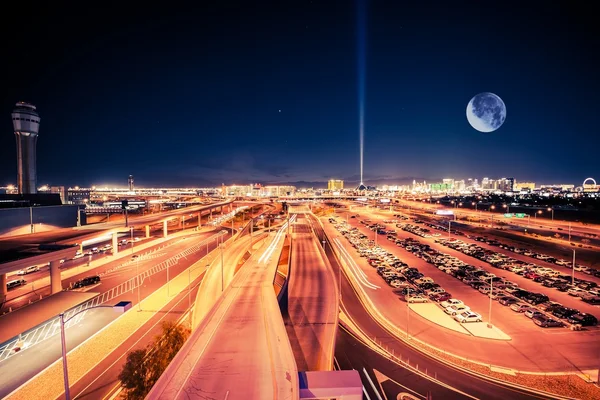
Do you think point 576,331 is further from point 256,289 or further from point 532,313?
point 256,289

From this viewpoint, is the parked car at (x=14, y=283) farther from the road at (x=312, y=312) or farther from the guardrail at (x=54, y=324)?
the road at (x=312, y=312)

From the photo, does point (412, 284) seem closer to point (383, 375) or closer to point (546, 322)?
point (546, 322)

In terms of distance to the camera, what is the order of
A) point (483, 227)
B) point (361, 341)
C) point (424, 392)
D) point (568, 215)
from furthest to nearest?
point (568, 215)
point (483, 227)
point (361, 341)
point (424, 392)

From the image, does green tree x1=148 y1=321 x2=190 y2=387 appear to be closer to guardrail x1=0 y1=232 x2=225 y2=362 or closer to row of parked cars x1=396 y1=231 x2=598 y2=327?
guardrail x1=0 y1=232 x2=225 y2=362

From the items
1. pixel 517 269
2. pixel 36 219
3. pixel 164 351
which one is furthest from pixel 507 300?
pixel 36 219

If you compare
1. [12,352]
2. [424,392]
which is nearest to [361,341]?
[424,392]

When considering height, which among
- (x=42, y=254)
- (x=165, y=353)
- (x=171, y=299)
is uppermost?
(x=42, y=254)

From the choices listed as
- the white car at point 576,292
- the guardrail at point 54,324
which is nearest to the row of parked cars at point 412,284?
the white car at point 576,292
